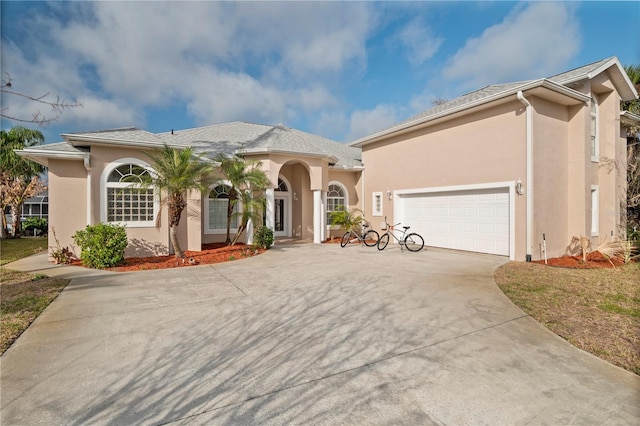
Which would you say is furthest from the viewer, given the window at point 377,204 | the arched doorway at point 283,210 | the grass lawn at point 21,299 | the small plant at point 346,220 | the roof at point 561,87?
the arched doorway at point 283,210

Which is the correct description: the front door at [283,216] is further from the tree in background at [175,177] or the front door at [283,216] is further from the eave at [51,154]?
the eave at [51,154]

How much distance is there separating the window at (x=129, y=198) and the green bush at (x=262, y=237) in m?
3.87

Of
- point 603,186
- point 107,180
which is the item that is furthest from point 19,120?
point 603,186

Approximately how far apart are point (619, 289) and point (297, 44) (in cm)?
1339

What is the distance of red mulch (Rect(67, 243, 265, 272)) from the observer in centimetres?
955

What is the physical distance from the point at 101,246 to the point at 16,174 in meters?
19.3

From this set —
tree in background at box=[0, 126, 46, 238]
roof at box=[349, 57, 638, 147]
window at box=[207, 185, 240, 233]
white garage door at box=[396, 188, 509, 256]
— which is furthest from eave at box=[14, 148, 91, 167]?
tree in background at box=[0, 126, 46, 238]

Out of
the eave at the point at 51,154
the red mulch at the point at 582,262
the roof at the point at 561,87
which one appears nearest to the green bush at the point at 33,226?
the eave at the point at 51,154

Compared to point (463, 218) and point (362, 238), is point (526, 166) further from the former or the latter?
point (362, 238)

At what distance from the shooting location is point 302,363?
360cm

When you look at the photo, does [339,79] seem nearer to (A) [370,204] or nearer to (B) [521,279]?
(A) [370,204]

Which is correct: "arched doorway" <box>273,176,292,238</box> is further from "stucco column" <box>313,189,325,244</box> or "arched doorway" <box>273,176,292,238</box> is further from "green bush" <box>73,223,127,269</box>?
"green bush" <box>73,223,127,269</box>

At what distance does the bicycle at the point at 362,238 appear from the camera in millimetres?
13773

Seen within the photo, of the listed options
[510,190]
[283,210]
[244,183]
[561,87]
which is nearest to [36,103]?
[244,183]
